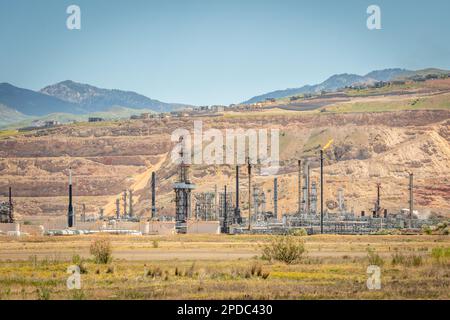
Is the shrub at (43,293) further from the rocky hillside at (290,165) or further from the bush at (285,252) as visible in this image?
the rocky hillside at (290,165)

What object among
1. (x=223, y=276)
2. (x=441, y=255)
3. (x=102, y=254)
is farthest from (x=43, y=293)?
(x=441, y=255)

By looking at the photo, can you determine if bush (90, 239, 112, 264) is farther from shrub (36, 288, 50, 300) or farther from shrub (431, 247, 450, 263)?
shrub (431, 247, 450, 263)

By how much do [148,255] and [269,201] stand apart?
87.5 metres

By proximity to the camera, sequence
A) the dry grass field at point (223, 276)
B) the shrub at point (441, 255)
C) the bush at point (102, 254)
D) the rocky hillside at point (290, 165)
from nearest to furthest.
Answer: the dry grass field at point (223, 276), the shrub at point (441, 255), the bush at point (102, 254), the rocky hillside at point (290, 165)

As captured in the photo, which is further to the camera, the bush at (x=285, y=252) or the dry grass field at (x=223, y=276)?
the bush at (x=285, y=252)

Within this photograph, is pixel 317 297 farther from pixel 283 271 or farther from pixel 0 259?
pixel 0 259

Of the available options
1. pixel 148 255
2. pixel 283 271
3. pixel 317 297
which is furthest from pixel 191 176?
pixel 317 297

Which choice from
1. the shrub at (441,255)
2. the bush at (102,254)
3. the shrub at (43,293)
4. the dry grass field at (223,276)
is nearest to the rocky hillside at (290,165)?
the dry grass field at (223,276)

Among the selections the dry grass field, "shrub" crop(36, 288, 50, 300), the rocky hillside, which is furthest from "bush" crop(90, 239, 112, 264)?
the rocky hillside

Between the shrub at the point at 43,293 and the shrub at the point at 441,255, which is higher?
the shrub at the point at 43,293

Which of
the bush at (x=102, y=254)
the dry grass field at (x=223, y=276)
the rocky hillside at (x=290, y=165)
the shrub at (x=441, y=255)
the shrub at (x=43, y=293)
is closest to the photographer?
the shrub at (x=43, y=293)

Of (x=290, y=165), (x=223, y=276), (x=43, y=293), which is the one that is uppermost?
(x=290, y=165)

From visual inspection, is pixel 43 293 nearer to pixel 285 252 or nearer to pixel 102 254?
pixel 102 254

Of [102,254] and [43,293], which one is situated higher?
[43,293]
